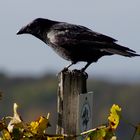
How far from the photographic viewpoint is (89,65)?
10.4m

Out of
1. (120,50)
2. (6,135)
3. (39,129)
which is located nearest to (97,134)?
(39,129)

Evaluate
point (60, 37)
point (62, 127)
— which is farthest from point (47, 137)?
point (60, 37)

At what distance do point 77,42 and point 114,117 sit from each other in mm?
5766

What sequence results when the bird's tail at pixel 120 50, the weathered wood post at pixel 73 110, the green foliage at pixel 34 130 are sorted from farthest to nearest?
the bird's tail at pixel 120 50, the weathered wood post at pixel 73 110, the green foliage at pixel 34 130

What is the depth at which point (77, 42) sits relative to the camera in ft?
36.1

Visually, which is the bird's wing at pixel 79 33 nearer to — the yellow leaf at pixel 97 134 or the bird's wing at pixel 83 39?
the bird's wing at pixel 83 39

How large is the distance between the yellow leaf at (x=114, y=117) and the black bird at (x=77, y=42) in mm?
4904

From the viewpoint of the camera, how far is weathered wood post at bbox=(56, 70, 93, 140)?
20.1 feet

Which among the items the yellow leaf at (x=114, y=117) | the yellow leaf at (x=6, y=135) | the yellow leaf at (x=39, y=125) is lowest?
the yellow leaf at (x=6, y=135)

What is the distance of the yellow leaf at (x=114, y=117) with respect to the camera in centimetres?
524

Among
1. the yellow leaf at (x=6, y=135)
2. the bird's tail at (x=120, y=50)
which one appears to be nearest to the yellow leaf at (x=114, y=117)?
the yellow leaf at (x=6, y=135)

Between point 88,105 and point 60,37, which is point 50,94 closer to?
point 60,37

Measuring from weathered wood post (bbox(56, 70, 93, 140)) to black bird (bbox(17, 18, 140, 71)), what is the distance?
12.8 ft

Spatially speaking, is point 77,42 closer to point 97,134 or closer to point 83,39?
point 83,39
